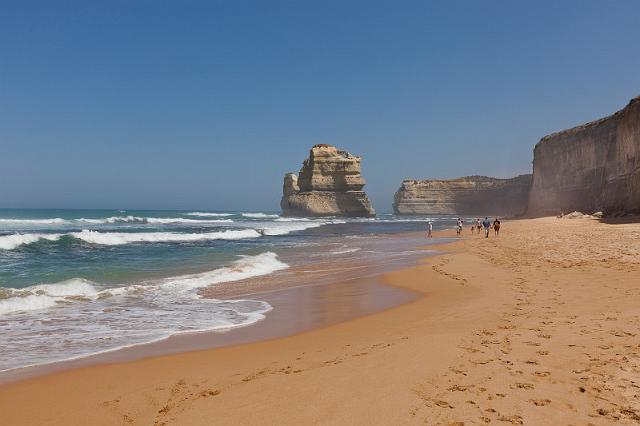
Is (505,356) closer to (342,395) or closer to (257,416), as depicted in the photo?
(342,395)

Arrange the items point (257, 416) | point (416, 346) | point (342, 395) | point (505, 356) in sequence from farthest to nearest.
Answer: point (416, 346) → point (505, 356) → point (342, 395) → point (257, 416)

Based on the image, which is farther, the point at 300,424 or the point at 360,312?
the point at 360,312

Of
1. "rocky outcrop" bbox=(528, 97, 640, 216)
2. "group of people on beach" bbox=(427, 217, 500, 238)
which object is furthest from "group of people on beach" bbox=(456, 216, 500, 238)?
"rocky outcrop" bbox=(528, 97, 640, 216)

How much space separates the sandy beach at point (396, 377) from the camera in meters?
3.72

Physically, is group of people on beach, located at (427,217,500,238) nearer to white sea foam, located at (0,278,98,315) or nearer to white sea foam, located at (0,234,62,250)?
white sea foam, located at (0,278,98,315)

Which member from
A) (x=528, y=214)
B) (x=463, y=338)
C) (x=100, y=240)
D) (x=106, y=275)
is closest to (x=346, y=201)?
(x=528, y=214)

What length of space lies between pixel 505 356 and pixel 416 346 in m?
1.14

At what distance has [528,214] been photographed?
73625mm

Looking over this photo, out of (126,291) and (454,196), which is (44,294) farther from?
(454,196)

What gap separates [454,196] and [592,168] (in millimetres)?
89132

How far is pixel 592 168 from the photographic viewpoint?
5353cm

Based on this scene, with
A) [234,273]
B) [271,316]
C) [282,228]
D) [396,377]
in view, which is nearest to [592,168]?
[282,228]

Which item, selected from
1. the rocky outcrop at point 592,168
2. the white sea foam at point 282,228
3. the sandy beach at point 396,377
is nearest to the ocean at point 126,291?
the sandy beach at point 396,377

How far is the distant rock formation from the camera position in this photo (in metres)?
104
